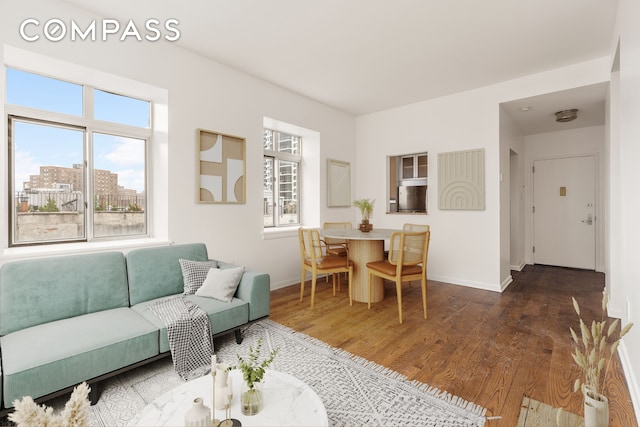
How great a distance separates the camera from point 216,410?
1368 millimetres

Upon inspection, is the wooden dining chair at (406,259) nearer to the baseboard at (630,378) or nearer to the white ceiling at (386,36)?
the baseboard at (630,378)

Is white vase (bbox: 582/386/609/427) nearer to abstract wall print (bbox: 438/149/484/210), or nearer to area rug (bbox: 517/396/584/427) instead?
area rug (bbox: 517/396/584/427)

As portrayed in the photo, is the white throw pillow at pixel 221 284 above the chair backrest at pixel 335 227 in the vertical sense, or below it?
below

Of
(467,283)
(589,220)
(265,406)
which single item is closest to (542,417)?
(265,406)

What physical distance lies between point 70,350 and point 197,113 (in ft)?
8.36

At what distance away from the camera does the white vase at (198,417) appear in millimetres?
1182

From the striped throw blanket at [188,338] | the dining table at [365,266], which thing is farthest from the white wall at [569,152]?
the striped throw blanket at [188,338]

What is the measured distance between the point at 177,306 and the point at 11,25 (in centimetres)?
250

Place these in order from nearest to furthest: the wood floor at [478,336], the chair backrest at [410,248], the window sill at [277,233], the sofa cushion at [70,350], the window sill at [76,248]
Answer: the sofa cushion at [70,350] → the wood floor at [478,336] → the window sill at [76,248] → the chair backrest at [410,248] → the window sill at [277,233]

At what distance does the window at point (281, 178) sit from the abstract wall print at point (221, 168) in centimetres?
77

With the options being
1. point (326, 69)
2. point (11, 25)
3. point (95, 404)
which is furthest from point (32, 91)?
point (326, 69)

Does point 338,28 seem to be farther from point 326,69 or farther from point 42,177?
point 42,177

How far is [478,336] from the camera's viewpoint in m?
2.76

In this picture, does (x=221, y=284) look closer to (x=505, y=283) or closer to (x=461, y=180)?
(x=461, y=180)
